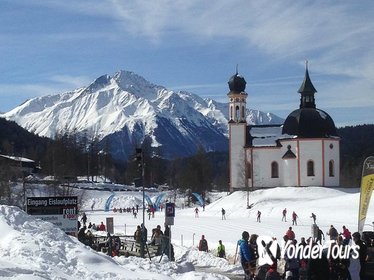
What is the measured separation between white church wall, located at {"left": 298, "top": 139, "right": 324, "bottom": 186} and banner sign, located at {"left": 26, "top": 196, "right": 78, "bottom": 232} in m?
52.0

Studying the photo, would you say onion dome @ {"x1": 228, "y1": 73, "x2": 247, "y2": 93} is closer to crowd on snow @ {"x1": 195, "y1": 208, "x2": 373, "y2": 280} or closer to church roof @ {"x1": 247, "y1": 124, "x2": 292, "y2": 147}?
church roof @ {"x1": 247, "y1": 124, "x2": 292, "y2": 147}

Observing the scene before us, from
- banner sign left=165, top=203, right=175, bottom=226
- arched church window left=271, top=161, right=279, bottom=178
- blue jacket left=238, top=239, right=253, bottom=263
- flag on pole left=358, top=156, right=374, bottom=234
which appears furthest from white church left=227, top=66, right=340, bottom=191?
blue jacket left=238, top=239, right=253, bottom=263

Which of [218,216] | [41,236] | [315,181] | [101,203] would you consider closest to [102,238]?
[41,236]

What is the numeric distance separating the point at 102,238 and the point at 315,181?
44.3 m

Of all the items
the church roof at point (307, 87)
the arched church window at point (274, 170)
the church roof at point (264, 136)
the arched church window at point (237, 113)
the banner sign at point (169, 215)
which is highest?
the church roof at point (307, 87)

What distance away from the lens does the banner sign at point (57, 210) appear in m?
19.3

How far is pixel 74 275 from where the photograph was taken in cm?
1250

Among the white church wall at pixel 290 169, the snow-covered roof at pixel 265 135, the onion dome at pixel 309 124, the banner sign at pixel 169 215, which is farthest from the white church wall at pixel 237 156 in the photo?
the banner sign at pixel 169 215

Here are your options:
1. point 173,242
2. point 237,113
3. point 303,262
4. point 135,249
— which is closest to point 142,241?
point 135,249

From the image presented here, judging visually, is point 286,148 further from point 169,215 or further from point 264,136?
point 169,215

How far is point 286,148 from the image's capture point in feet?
232

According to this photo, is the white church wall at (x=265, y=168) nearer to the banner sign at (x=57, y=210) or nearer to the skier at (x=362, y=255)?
the banner sign at (x=57, y=210)

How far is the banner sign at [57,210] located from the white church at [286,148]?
167 feet

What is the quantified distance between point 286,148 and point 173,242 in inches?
1516
